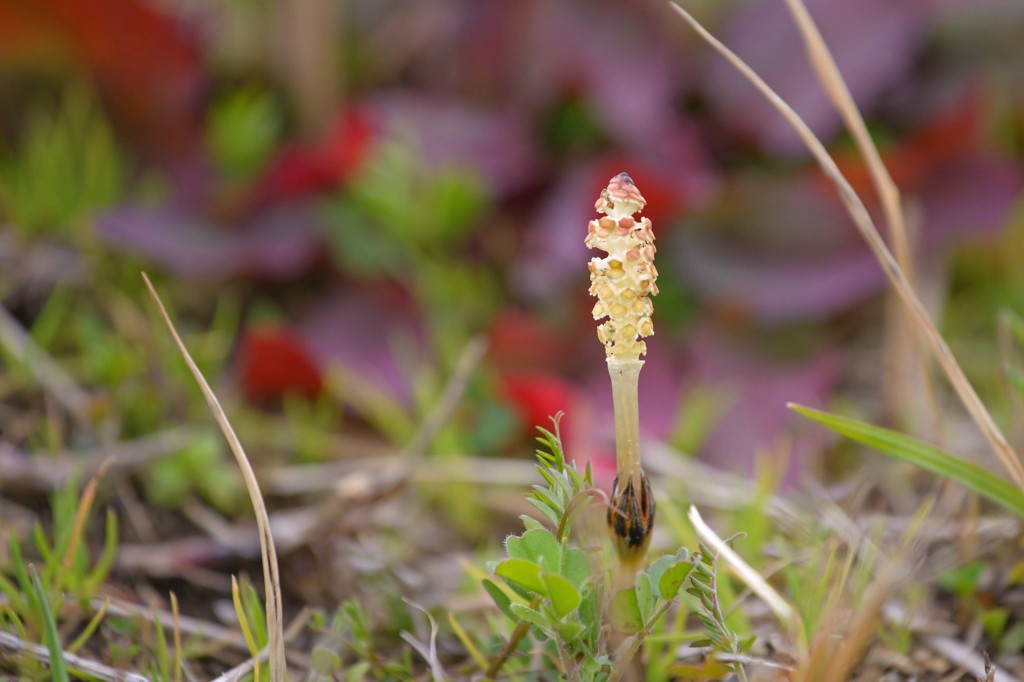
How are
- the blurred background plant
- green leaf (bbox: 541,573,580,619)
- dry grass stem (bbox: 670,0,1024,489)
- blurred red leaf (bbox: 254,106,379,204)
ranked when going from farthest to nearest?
blurred red leaf (bbox: 254,106,379,204) → the blurred background plant → dry grass stem (bbox: 670,0,1024,489) → green leaf (bbox: 541,573,580,619)

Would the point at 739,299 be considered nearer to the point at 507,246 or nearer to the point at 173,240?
the point at 507,246

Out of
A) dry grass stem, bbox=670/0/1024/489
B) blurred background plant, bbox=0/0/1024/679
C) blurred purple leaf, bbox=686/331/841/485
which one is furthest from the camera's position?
blurred purple leaf, bbox=686/331/841/485

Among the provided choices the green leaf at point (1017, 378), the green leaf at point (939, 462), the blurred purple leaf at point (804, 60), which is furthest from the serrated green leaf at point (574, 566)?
the blurred purple leaf at point (804, 60)

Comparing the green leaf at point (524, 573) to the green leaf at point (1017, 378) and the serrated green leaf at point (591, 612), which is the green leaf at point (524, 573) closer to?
the serrated green leaf at point (591, 612)

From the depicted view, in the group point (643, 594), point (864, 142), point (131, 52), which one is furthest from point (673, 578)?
point (131, 52)

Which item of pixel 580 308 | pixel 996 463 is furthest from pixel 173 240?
pixel 996 463

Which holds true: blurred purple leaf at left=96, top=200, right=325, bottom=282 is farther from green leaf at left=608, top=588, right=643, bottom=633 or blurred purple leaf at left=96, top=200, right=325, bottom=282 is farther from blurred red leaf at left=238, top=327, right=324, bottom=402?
green leaf at left=608, top=588, right=643, bottom=633

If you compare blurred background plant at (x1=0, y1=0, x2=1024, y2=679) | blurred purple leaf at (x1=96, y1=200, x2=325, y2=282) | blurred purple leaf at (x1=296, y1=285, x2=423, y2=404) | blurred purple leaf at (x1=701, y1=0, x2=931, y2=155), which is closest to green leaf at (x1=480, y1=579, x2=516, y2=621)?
blurred background plant at (x1=0, y1=0, x2=1024, y2=679)

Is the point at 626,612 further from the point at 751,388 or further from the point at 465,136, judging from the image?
the point at 465,136
